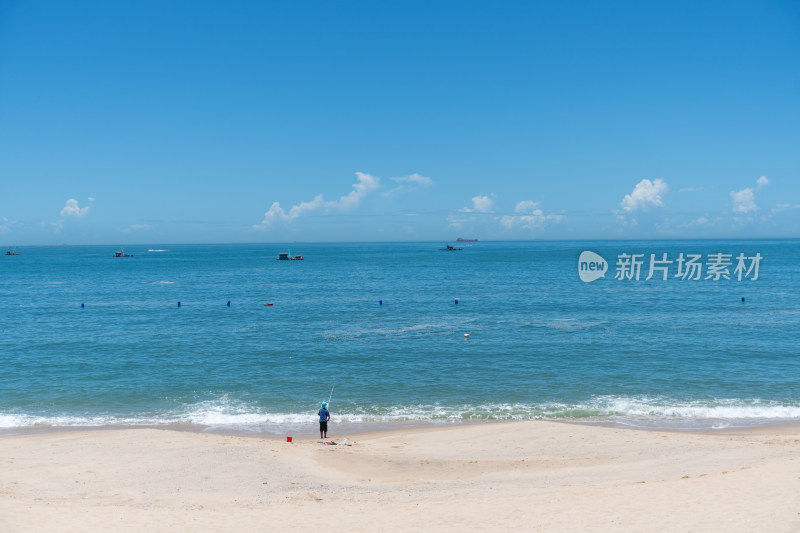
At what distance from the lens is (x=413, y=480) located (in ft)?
58.2

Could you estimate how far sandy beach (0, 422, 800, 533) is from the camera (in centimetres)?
1345

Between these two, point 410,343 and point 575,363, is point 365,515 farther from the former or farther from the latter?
point 410,343

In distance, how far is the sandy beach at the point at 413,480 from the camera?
1345cm

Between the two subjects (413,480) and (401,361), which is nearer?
(413,480)

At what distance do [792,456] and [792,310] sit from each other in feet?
140

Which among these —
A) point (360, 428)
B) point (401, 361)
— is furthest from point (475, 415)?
point (401, 361)

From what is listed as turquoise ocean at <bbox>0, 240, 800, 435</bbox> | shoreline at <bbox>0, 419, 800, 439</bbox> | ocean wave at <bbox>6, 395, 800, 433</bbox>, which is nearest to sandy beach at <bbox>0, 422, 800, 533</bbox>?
shoreline at <bbox>0, 419, 800, 439</bbox>

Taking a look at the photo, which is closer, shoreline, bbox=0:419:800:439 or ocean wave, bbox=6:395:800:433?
shoreline, bbox=0:419:800:439

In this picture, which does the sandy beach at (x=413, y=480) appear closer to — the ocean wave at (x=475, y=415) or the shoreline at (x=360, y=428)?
the shoreline at (x=360, y=428)

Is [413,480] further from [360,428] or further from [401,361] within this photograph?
[401,361]

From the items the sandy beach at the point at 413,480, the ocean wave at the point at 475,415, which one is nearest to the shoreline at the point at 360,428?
the ocean wave at the point at 475,415

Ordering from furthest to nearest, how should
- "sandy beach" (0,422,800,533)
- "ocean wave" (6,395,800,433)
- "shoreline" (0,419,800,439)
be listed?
1. "ocean wave" (6,395,800,433)
2. "shoreline" (0,419,800,439)
3. "sandy beach" (0,422,800,533)

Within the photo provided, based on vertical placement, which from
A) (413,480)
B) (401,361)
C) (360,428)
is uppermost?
(401,361)

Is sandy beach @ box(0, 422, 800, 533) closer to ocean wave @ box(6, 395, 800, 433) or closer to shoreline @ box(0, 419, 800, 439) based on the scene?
shoreline @ box(0, 419, 800, 439)
